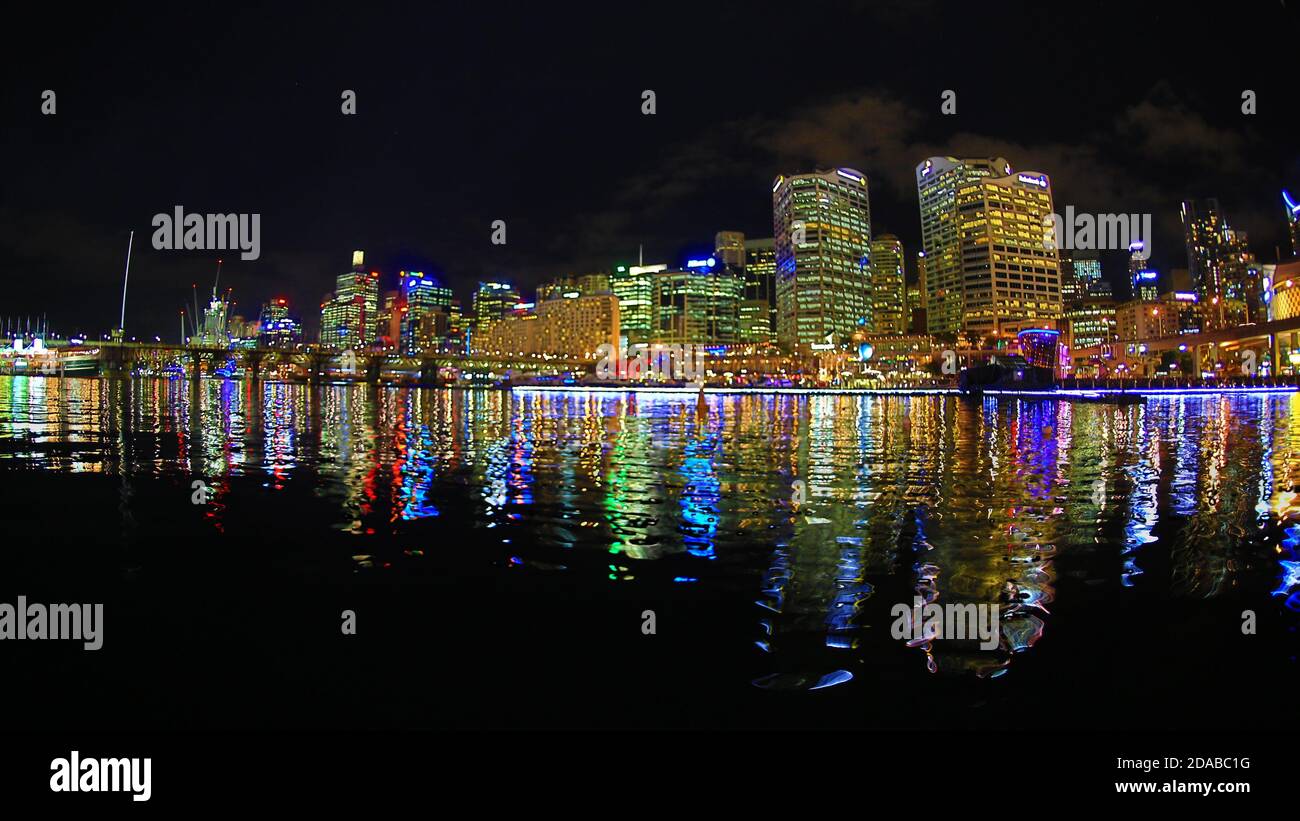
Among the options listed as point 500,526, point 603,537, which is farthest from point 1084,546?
point 500,526

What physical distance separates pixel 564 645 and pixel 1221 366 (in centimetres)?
22977

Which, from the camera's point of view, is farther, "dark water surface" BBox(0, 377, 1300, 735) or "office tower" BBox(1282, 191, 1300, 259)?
"office tower" BBox(1282, 191, 1300, 259)

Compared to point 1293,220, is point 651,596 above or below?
below

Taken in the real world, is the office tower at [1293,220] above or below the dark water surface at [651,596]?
above

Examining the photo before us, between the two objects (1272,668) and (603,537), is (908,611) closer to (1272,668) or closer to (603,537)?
(1272,668)

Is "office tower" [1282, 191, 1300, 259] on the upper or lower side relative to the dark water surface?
upper

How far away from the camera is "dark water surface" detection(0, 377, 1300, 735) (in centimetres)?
541

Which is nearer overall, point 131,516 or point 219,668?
point 219,668

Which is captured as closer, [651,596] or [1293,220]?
[651,596]

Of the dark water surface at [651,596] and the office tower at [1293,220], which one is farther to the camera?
the office tower at [1293,220]

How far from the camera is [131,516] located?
12.4 meters

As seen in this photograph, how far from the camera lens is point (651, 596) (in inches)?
307

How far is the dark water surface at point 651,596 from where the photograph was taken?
213 inches
